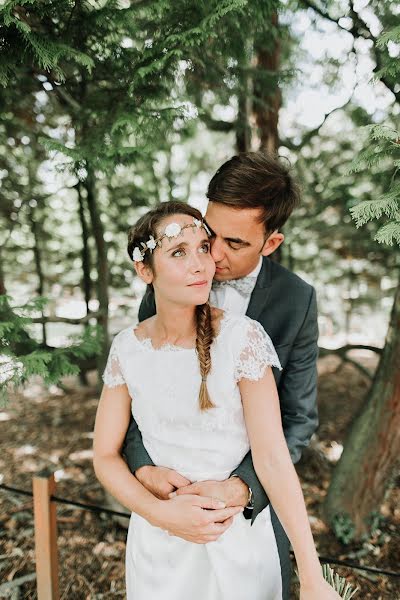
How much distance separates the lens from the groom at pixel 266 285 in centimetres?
201

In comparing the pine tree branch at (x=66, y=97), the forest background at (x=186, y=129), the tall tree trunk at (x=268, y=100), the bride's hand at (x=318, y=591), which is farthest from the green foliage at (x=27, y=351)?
the tall tree trunk at (x=268, y=100)

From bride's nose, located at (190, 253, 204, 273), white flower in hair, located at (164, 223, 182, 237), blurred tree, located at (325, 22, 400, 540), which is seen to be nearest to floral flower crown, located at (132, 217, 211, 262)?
white flower in hair, located at (164, 223, 182, 237)

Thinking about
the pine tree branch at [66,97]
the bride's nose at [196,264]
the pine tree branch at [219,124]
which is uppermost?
the pine tree branch at [219,124]

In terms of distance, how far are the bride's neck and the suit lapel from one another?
38 centimetres

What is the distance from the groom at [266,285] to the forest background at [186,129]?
0.39 metres

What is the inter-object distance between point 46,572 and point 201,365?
153 cm

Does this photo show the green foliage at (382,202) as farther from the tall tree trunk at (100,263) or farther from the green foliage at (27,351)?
the tall tree trunk at (100,263)

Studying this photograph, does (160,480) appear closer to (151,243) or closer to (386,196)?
(151,243)

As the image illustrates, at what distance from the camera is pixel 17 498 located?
3.82m

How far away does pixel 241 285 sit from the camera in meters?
2.18

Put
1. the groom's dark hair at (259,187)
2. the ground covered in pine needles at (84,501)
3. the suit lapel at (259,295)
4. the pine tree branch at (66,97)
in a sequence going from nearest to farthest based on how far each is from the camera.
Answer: the groom's dark hair at (259,187) → the suit lapel at (259,295) → the pine tree branch at (66,97) → the ground covered in pine needles at (84,501)

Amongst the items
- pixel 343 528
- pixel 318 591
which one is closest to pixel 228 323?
pixel 318 591

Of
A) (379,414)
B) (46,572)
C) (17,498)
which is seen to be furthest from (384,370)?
(17,498)

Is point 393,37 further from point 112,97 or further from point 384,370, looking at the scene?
point 384,370
